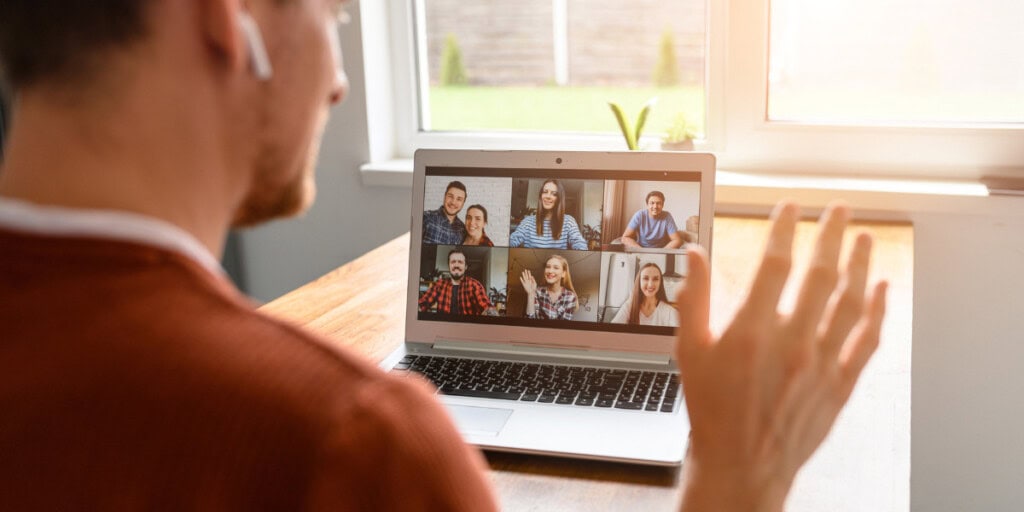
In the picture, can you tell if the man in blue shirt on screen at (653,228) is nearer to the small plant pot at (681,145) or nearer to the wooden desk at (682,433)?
the wooden desk at (682,433)

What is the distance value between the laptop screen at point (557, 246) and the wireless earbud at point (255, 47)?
712 millimetres

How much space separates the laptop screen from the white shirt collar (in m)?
0.77

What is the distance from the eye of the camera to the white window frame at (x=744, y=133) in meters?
2.05

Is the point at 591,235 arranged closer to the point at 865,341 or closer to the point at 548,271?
the point at 548,271

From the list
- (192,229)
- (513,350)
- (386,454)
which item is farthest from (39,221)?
(513,350)

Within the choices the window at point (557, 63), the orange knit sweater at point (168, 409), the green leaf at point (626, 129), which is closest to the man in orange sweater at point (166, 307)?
the orange knit sweater at point (168, 409)

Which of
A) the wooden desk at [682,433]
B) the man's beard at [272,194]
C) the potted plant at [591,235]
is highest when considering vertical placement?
the man's beard at [272,194]

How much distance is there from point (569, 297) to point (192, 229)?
2.43ft

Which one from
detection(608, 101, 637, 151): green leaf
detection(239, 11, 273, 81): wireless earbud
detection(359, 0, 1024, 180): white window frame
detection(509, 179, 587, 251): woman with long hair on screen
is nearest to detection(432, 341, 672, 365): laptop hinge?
detection(509, 179, 587, 251): woman with long hair on screen

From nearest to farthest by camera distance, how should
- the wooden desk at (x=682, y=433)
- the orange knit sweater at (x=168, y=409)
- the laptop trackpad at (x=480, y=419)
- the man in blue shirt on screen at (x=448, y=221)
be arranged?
the orange knit sweater at (x=168, y=409) < the wooden desk at (x=682, y=433) < the laptop trackpad at (x=480, y=419) < the man in blue shirt on screen at (x=448, y=221)

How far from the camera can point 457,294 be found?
4.21ft

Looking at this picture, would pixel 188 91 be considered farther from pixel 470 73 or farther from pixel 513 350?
pixel 470 73

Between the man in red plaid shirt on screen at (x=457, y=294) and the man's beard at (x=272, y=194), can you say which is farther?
the man in red plaid shirt on screen at (x=457, y=294)

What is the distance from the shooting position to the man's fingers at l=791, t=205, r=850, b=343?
24.9 inches
